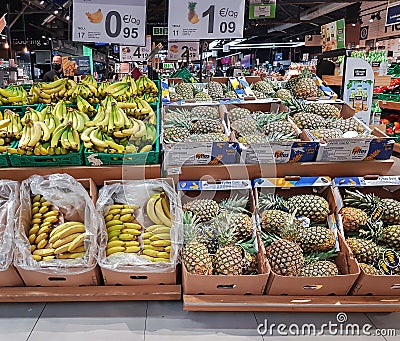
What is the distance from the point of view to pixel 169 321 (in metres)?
2.20

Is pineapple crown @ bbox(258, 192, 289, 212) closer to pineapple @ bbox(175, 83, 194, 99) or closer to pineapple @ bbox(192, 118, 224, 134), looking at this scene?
pineapple @ bbox(192, 118, 224, 134)

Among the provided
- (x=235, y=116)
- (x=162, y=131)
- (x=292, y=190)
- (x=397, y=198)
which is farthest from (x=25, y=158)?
(x=397, y=198)

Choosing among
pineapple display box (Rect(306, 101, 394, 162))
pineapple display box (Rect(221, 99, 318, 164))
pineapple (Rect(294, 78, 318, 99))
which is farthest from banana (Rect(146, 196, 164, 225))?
pineapple (Rect(294, 78, 318, 99))

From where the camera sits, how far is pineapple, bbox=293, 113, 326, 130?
293 cm

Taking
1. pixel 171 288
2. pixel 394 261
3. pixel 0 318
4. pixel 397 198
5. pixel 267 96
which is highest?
pixel 267 96

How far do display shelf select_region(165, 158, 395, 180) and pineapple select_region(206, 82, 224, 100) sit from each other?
119 centimetres

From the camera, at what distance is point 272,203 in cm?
254

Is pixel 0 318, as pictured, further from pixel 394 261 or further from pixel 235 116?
pixel 394 261

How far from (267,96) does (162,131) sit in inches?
52.5

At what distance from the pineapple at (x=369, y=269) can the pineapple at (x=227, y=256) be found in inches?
30.1

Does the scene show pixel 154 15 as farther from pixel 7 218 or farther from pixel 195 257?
pixel 195 257

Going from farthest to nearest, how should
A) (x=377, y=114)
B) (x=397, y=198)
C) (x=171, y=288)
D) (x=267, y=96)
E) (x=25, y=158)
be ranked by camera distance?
(x=377, y=114), (x=267, y=96), (x=397, y=198), (x=25, y=158), (x=171, y=288)

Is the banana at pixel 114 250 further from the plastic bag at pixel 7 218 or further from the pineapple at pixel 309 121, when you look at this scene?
the pineapple at pixel 309 121

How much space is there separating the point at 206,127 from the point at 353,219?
1.31m
